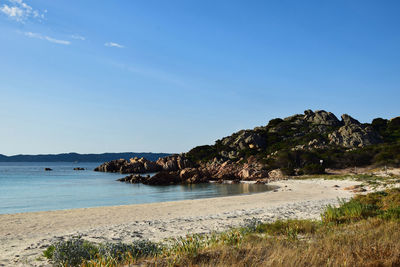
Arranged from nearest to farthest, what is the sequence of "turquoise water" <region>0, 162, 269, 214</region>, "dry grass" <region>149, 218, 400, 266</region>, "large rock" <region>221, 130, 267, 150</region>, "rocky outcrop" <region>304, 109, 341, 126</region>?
"dry grass" <region>149, 218, 400, 266</region> < "turquoise water" <region>0, 162, 269, 214</region> < "large rock" <region>221, 130, 267, 150</region> < "rocky outcrop" <region>304, 109, 341, 126</region>

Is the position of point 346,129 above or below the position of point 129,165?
above

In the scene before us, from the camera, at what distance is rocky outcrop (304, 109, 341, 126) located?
113294mm

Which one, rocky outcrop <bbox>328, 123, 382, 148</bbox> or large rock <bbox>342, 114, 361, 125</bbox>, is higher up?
large rock <bbox>342, 114, 361, 125</bbox>

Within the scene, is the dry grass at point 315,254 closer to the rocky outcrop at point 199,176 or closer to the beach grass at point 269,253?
the beach grass at point 269,253

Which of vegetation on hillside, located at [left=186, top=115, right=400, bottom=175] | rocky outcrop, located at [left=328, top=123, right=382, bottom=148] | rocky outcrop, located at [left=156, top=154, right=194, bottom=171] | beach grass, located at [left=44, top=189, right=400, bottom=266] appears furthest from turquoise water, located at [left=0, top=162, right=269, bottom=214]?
rocky outcrop, located at [left=328, top=123, right=382, bottom=148]

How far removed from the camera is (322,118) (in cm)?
11619

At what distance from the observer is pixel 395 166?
53094 millimetres

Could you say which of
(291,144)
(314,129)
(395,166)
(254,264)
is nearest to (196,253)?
(254,264)

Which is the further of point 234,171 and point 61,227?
point 234,171

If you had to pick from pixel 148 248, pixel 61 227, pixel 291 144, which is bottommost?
pixel 61 227

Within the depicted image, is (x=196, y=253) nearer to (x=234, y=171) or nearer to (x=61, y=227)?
(x=61, y=227)

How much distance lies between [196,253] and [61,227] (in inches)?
504

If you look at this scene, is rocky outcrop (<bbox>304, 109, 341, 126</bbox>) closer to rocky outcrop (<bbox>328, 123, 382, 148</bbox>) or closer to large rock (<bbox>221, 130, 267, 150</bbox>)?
rocky outcrop (<bbox>328, 123, 382, 148</bbox>)

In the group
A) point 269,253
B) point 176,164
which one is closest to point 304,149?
point 176,164
